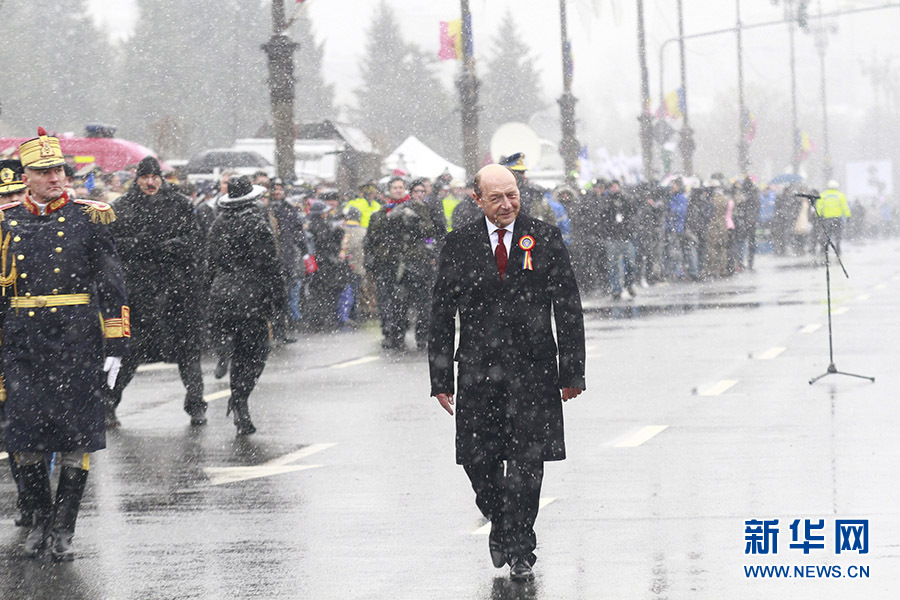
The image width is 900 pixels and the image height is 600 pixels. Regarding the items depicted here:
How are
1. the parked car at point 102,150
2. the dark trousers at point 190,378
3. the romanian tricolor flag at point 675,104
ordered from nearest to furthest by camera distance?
the dark trousers at point 190,378 → the parked car at point 102,150 → the romanian tricolor flag at point 675,104

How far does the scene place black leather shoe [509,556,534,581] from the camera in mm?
6934

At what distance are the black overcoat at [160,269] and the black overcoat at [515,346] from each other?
5572 mm

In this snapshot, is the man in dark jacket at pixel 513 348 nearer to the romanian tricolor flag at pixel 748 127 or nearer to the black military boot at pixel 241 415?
the black military boot at pixel 241 415

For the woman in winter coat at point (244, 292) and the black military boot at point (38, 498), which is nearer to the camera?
the black military boot at point (38, 498)

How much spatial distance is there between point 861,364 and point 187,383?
6.01m

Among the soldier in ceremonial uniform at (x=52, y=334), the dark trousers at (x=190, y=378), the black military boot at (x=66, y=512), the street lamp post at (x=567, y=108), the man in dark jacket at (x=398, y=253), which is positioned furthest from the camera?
the street lamp post at (x=567, y=108)

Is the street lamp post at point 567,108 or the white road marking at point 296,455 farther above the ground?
the street lamp post at point 567,108

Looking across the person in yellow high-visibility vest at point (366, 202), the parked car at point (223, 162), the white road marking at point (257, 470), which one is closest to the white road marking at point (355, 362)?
the person in yellow high-visibility vest at point (366, 202)

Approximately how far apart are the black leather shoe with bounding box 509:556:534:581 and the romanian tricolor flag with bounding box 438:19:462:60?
26577mm

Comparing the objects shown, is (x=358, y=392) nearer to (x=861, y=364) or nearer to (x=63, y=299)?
(x=861, y=364)

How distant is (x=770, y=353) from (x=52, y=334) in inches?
Result: 389

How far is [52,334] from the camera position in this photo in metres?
7.92

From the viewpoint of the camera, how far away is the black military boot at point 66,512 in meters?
7.76

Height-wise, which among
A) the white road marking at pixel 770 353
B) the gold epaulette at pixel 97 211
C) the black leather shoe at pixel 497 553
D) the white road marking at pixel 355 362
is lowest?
the white road marking at pixel 770 353
